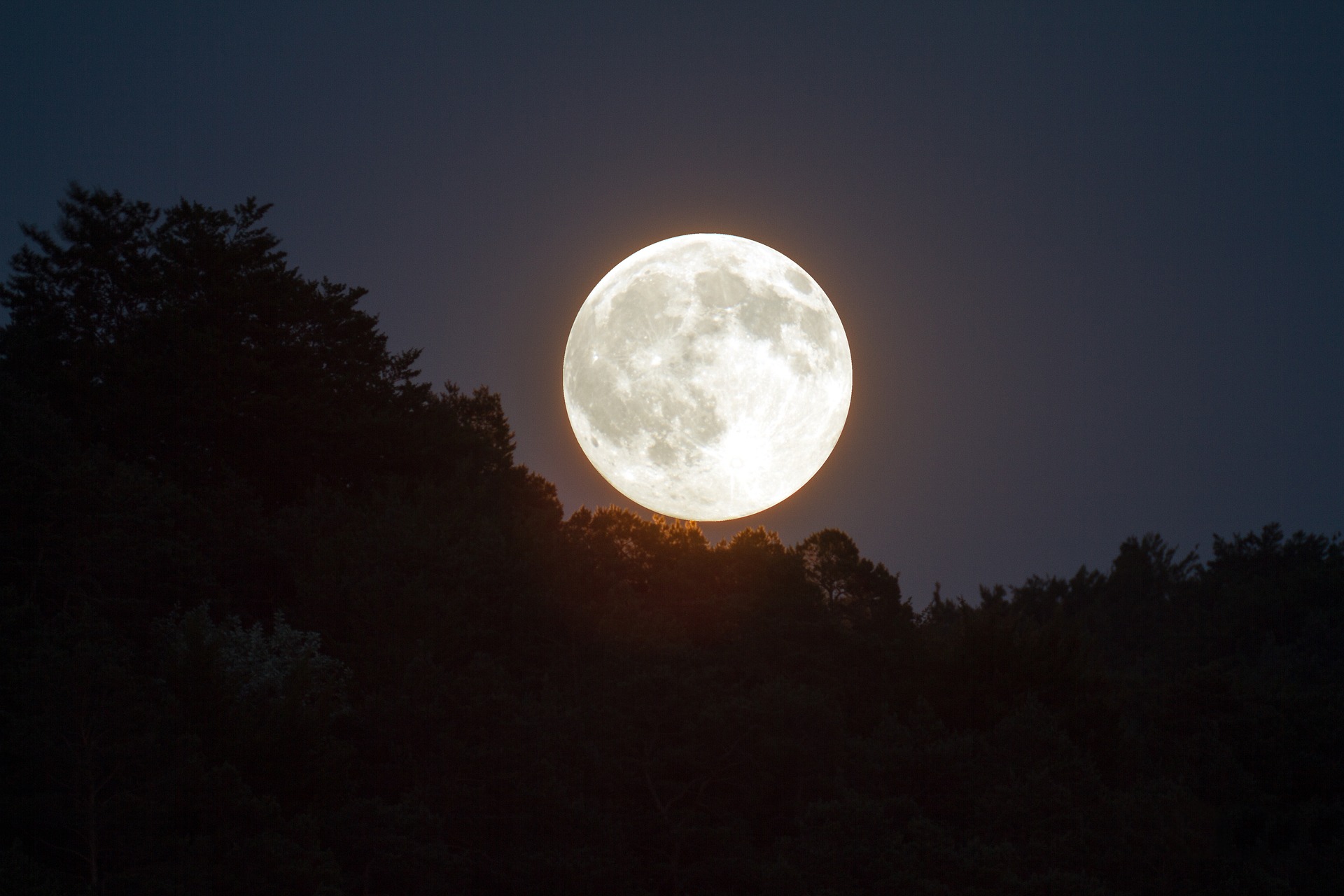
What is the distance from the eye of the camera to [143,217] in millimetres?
40938

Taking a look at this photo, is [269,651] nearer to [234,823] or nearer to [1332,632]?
[234,823]

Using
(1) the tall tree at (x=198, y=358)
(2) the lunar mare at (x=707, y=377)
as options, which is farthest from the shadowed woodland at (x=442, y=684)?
(2) the lunar mare at (x=707, y=377)

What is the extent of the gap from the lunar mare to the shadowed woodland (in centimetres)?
513

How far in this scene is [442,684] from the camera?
2916 cm

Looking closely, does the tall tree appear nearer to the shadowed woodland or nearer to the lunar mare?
the shadowed woodland

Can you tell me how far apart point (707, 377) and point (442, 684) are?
→ 10598 millimetres

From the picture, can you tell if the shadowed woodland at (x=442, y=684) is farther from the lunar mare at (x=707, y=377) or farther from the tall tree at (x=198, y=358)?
the lunar mare at (x=707, y=377)

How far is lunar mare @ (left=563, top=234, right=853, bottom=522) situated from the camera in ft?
104

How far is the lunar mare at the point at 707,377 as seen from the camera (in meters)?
31.6

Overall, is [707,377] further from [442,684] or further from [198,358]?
[198,358]

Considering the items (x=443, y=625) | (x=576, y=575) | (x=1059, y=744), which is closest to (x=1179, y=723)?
(x=1059, y=744)

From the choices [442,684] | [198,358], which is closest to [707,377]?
[442,684]

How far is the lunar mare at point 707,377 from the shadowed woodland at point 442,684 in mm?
5134

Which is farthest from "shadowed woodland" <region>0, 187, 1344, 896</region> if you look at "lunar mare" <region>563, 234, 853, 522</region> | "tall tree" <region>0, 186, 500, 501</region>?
"lunar mare" <region>563, 234, 853, 522</region>
